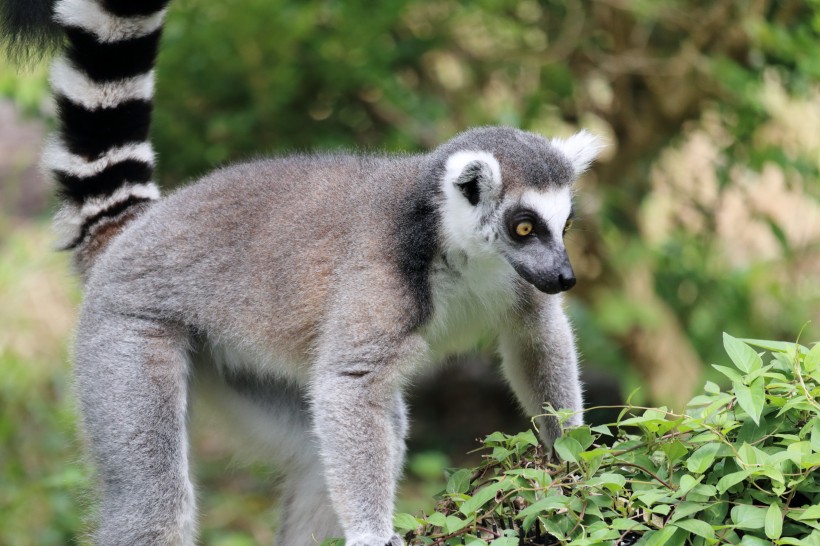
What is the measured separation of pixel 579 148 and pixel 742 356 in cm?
155

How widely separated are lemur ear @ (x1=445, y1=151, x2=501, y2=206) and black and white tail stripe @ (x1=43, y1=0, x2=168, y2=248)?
5.15 ft

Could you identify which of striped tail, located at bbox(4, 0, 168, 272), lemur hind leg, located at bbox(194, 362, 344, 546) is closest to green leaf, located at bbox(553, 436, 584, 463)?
lemur hind leg, located at bbox(194, 362, 344, 546)

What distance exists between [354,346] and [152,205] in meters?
1.36

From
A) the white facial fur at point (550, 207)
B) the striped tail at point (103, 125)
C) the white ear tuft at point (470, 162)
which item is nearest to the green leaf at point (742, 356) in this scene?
the white facial fur at point (550, 207)

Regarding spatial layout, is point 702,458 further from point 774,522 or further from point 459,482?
point 459,482

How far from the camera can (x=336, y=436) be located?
3.40 metres

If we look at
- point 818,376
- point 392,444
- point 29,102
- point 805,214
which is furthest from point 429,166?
point 805,214

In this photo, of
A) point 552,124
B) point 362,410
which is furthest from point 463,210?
point 552,124

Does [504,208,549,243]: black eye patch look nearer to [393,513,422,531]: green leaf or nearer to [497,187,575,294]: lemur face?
[497,187,575,294]: lemur face

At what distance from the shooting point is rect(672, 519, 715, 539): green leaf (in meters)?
2.26

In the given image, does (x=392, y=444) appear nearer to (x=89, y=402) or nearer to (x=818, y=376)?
(x=89, y=402)

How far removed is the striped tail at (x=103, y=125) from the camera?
4.27 metres

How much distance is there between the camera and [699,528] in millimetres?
2271

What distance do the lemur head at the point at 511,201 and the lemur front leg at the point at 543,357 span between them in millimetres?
336
